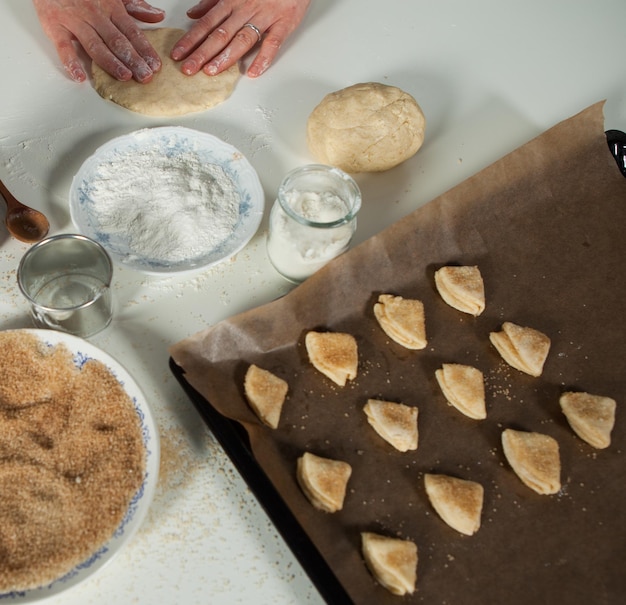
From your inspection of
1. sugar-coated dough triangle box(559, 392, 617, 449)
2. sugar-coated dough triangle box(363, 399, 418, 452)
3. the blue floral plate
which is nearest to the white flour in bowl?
the blue floral plate

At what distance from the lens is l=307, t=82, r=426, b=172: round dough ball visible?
4.73 ft

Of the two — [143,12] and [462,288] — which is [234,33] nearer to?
[143,12]

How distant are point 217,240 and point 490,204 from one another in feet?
1.98

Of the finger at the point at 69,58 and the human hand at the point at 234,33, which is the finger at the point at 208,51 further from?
the finger at the point at 69,58

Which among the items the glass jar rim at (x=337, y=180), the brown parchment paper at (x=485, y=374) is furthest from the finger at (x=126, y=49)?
the brown parchment paper at (x=485, y=374)

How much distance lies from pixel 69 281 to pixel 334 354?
1.80ft

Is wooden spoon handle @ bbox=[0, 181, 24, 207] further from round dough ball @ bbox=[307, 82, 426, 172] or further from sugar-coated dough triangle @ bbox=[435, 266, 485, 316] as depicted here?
sugar-coated dough triangle @ bbox=[435, 266, 485, 316]

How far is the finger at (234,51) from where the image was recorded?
163 cm

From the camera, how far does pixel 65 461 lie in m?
1.07

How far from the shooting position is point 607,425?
3.91ft

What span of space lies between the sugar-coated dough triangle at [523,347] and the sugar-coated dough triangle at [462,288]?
7 cm

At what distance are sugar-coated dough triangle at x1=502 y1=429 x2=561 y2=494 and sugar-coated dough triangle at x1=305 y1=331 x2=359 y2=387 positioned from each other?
1.00 ft

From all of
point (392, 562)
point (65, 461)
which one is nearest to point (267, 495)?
point (392, 562)

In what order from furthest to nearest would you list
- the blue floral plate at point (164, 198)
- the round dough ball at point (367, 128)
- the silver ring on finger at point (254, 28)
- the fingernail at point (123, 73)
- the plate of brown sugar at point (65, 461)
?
the silver ring on finger at point (254, 28) < the fingernail at point (123, 73) < the round dough ball at point (367, 128) < the blue floral plate at point (164, 198) < the plate of brown sugar at point (65, 461)
